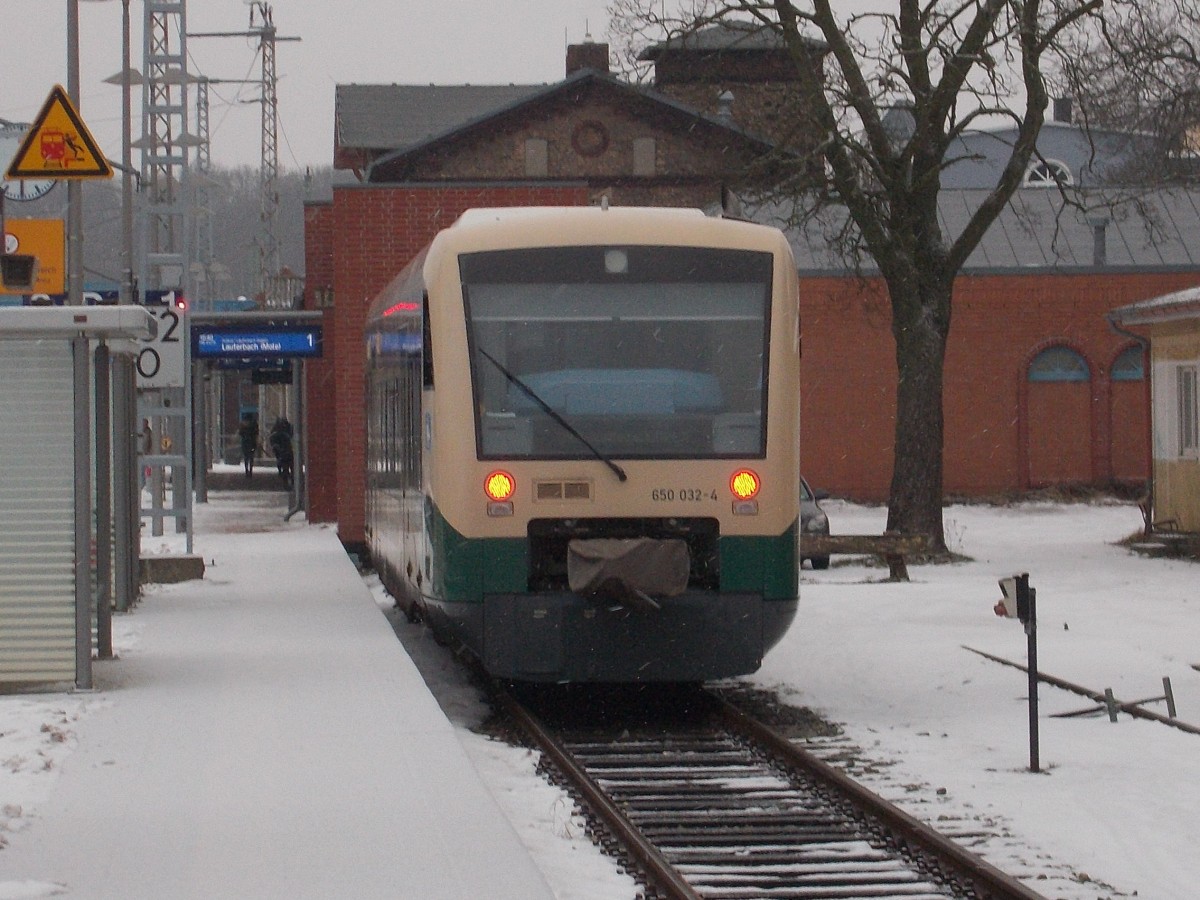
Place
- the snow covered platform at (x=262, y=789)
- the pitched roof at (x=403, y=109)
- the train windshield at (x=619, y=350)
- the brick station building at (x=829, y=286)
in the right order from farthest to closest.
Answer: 1. the pitched roof at (x=403, y=109)
2. the brick station building at (x=829, y=286)
3. the train windshield at (x=619, y=350)
4. the snow covered platform at (x=262, y=789)

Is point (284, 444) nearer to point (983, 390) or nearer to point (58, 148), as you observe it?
point (983, 390)

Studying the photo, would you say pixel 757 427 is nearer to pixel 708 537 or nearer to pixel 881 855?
pixel 708 537

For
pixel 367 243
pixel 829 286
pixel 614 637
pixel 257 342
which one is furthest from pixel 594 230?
pixel 829 286

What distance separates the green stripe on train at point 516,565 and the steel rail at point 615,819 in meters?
0.89

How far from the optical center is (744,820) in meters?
8.64

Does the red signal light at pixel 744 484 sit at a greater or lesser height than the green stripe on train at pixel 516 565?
greater

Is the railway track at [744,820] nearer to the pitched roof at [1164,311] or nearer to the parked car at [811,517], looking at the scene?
the parked car at [811,517]

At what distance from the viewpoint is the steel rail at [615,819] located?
7.11 meters

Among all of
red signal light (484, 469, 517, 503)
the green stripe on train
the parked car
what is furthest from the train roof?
the parked car

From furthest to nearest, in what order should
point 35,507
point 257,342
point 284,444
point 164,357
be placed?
point 284,444 < point 257,342 < point 164,357 < point 35,507

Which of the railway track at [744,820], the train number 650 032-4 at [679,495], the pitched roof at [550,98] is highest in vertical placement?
the pitched roof at [550,98]

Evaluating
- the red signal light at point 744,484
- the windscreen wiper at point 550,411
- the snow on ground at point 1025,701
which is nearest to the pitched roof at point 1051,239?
the snow on ground at point 1025,701

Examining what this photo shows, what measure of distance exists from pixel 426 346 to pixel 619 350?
49.2 inches

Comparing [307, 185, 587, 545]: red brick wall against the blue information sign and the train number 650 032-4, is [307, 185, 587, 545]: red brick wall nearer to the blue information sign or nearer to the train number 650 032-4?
the blue information sign
